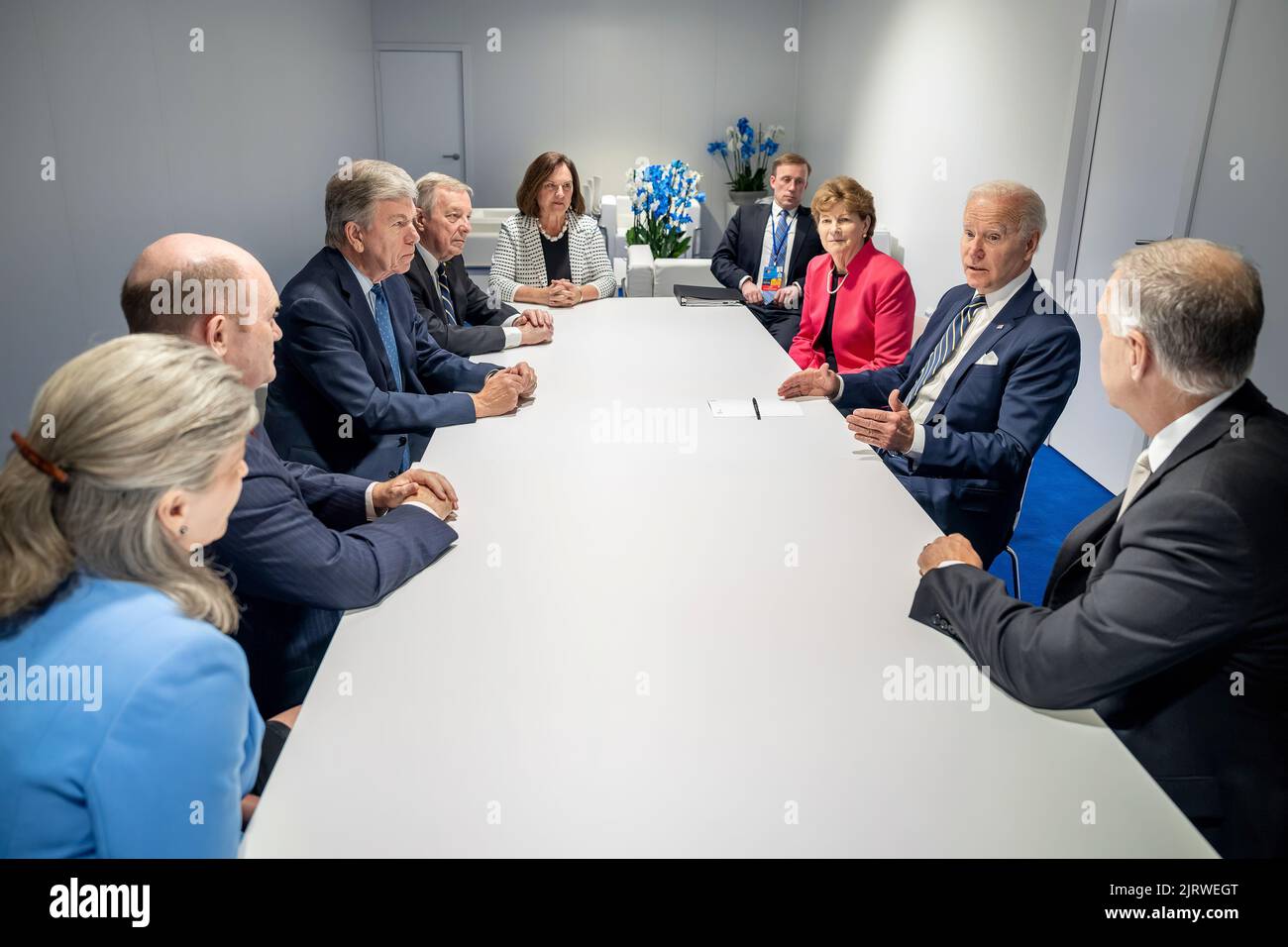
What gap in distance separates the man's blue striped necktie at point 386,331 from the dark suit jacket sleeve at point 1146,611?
1972mm

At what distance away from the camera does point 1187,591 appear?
125cm

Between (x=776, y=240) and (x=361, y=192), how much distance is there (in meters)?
2.99

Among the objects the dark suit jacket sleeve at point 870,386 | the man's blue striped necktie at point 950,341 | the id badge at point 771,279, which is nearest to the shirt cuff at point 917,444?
the man's blue striped necktie at point 950,341

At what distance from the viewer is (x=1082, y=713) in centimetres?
134

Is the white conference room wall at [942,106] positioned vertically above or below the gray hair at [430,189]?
above

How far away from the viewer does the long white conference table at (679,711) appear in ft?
3.65

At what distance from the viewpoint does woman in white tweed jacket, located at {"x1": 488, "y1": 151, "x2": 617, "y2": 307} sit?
4246 millimetres

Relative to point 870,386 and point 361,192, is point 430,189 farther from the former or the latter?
point 870,386

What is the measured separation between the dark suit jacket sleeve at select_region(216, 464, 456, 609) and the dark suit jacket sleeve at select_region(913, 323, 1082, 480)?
1.47 metres

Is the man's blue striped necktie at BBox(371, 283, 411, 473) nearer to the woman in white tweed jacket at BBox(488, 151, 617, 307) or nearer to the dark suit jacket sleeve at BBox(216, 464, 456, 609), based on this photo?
the dark suit jacket sleeve at BBox(216, 464, 456, 609)

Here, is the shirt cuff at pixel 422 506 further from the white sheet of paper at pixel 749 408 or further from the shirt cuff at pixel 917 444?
the shirt cuff at pixel 917 444

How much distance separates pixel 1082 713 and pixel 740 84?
9.50 meters

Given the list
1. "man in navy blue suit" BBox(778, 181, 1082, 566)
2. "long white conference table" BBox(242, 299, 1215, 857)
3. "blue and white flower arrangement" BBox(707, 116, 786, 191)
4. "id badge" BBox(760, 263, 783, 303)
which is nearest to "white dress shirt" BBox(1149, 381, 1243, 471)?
"long white conference table" BBox(242, 299, 1215, 857)
